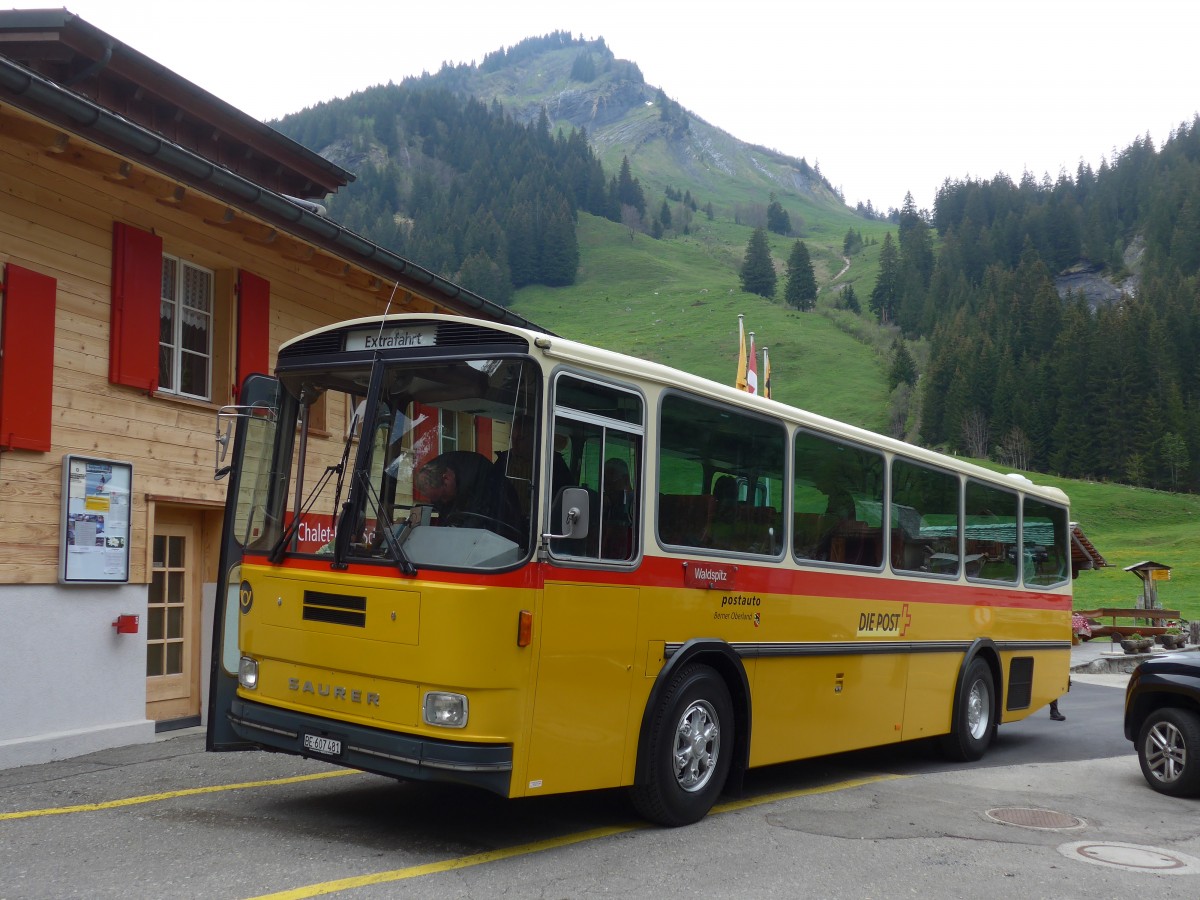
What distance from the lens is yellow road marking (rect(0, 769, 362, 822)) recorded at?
23.5 ft

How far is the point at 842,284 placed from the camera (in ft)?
584

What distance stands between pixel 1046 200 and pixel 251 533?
522 ft

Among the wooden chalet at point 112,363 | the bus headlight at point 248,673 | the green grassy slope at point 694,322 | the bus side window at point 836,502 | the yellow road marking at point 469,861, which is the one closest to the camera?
the yellow road marking at point 469,861

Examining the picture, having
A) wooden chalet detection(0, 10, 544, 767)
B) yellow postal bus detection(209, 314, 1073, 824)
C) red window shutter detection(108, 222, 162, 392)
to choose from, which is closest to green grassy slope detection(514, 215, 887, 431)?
wooden chalet detection(0, 10, 544, 767)

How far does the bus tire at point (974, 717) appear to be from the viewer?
11.3 metres

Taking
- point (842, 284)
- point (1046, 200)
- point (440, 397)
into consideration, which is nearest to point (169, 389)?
point (440, 397)

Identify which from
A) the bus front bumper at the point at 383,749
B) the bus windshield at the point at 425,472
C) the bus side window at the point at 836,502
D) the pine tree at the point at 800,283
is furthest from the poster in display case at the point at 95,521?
the pine tree at the point at 800,283

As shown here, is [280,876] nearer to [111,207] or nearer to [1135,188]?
[111,207]

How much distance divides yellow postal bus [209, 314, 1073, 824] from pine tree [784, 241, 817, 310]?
139m

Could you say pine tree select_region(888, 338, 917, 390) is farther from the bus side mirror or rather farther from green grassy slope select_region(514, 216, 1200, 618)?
the bus side mirror

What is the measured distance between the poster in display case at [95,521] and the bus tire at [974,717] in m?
7.91

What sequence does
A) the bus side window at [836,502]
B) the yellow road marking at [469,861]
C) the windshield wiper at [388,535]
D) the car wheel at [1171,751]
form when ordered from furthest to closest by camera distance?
the car wheel at [1171,751] → the bus side window at [836,502] → the windshield wiper at [388,535] → the yellow road marking at [469,861]

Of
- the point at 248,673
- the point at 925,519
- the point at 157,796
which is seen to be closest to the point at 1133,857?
the point at 925,519

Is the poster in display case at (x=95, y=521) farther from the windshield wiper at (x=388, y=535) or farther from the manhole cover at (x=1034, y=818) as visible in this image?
the manhole cover at (x=1034, y=818)
